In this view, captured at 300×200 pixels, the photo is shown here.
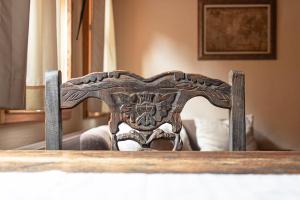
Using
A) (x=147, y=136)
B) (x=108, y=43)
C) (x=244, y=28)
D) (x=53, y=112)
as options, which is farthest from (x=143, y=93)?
(x=244, y=28)

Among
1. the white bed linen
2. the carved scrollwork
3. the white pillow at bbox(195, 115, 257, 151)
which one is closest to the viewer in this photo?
Result: the white bed linen

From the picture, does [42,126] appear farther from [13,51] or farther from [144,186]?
[144,186]

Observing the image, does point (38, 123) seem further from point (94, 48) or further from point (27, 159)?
point (27, 159)

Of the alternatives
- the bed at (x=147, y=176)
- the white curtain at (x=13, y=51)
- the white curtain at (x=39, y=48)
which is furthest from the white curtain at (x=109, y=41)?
the bed at (x=147, y=176)

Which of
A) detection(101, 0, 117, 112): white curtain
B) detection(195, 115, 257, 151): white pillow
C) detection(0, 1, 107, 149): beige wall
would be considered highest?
detection(101, 0, 117, 112): white curtain

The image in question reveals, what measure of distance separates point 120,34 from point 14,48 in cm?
268

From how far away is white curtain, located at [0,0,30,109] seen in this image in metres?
1.27

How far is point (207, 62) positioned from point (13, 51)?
2794 millimetres

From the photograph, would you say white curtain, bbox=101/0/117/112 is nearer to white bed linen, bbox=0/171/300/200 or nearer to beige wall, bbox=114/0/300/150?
beige wall, bbox=114/0/300/150

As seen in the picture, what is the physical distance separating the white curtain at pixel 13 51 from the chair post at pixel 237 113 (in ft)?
2.47

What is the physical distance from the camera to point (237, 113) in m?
1.01

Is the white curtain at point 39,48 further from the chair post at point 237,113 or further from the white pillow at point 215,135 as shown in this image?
A: the white pillow at point 215,135

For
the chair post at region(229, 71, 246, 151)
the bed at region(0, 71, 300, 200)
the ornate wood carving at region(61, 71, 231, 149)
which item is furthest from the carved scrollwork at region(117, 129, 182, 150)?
the bed at region(0, 71, 300, 200)

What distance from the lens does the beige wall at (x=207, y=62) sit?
12.7ft
